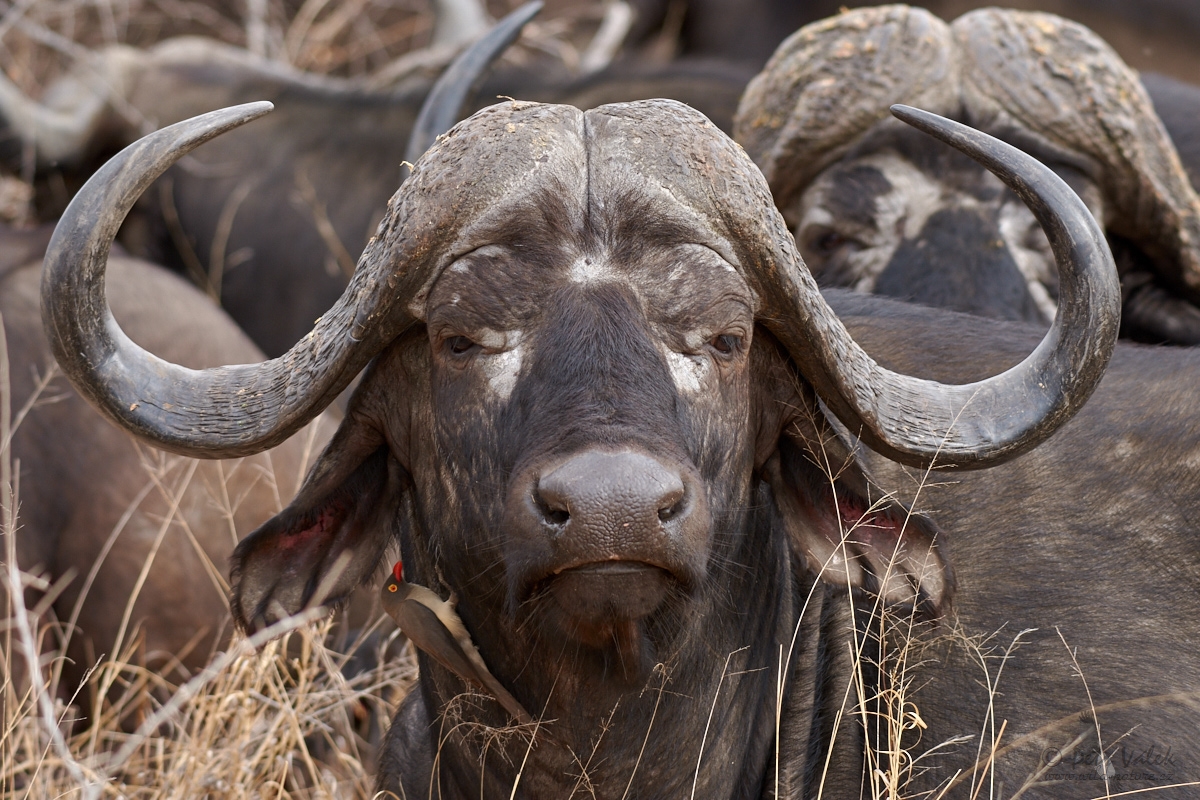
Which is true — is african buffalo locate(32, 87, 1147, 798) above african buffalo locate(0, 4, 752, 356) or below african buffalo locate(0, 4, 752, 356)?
above

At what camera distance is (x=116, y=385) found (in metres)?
2.72

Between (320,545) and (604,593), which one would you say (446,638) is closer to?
(320,545)

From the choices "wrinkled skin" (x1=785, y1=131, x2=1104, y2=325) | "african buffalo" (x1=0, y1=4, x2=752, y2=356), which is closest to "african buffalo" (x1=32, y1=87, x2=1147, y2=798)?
"wrinkled skin" (x1=785, y1=131, x2=1104, y2=325)

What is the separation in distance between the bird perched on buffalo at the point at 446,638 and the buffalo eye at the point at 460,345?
0.53m

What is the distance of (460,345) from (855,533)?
36.9 inches

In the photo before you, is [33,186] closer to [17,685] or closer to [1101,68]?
[17,685]

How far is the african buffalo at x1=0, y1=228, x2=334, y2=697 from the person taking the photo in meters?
4.70

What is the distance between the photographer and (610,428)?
235 centimetres

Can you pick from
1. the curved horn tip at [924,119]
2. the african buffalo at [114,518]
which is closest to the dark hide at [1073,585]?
the curved horn tip at [924,119]

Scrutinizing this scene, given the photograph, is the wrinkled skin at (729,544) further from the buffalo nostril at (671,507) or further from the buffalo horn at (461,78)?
the buffalo horn at (461,78)

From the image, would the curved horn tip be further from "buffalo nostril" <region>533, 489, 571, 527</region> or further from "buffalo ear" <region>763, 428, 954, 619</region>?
"buffalo nostril" <region>533, 489, 571, 527</region>

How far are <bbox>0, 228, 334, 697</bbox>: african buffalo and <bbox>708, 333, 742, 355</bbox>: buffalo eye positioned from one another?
228 centimetres

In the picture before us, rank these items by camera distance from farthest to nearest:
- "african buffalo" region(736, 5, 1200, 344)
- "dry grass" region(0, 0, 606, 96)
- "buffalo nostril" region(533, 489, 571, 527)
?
"dry grass" region(0, 0, 606, 96)
"african buffalo" region(736, 5, 1200, 344)
"buffalo nostril" region(533, 489, 571, 527)

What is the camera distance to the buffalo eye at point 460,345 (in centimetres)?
266
